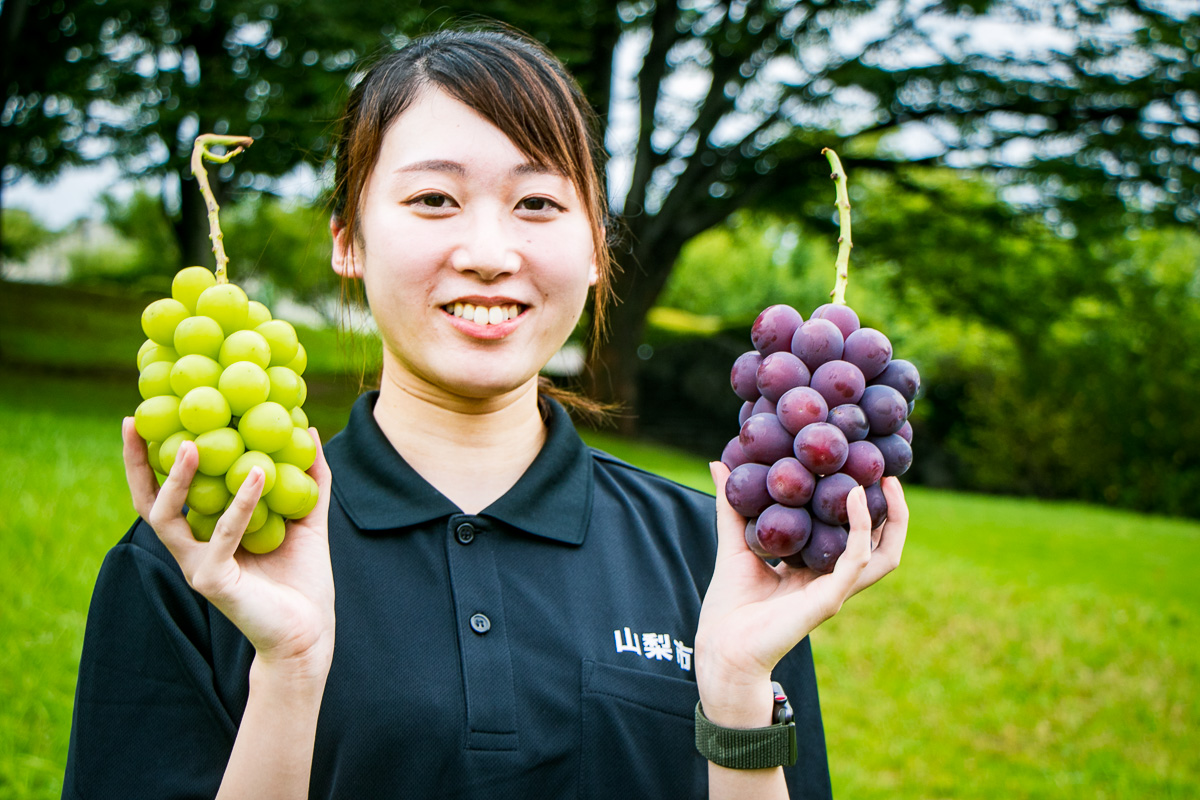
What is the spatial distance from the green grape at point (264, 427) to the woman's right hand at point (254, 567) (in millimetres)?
90

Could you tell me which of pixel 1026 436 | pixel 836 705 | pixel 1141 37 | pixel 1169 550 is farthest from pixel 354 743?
pixel 1026 436

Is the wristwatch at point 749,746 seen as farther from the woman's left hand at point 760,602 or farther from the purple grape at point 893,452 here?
the purple grape at point 893,452

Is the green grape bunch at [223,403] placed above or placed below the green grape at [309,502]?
above

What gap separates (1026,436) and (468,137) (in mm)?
17628

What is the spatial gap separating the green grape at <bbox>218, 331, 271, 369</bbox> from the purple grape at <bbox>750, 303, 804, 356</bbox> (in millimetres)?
848

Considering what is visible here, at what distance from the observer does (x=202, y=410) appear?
142 cm

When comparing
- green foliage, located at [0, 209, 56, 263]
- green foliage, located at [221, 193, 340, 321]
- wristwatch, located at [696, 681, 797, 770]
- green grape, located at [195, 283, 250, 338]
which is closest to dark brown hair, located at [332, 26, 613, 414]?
green grape, located at [195, 283, 250, 338]

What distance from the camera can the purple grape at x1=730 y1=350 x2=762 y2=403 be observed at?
1.79 m

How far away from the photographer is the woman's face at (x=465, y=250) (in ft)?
6.06

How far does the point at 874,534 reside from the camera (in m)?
1.74

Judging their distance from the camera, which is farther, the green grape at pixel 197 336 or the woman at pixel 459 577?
the woman at pixel 459 577

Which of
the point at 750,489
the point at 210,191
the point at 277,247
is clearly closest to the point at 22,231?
the point at 277,247

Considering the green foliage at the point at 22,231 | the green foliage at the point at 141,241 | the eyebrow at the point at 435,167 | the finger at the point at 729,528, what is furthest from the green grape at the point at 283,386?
the green foliage at the point at 22,231

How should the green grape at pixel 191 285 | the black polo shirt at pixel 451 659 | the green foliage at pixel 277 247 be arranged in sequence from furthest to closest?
the green foliage at pixel 277 247, the black polo shirt at pixel 451 659, the green grape at pixel 191 285
